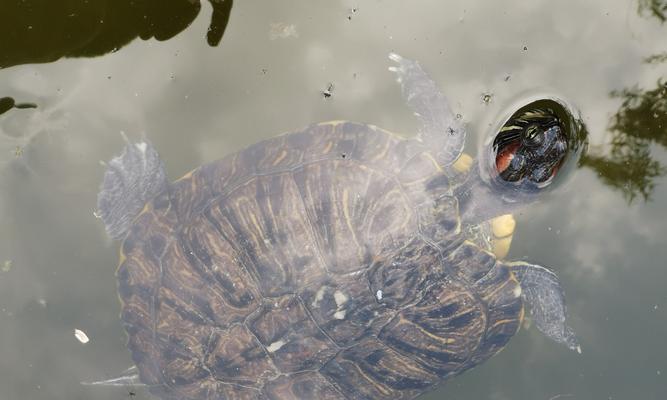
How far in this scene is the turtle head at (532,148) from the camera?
4262 mm

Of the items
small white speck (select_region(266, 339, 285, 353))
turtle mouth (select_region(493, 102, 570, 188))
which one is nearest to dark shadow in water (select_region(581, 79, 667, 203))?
turtle mouth (select_region(493, 102, 570, 188))

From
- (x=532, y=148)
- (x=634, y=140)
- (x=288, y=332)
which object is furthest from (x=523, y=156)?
(x=288, y=332)

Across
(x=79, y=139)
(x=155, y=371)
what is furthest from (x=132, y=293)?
(x=79, y=139)

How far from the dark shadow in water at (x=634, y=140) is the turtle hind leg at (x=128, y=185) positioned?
12.7 feet

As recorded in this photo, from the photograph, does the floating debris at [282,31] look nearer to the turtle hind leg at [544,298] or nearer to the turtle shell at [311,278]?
the turtle shell at [311,278]

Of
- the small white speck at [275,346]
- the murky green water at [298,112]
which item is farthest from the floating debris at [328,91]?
the small white speck at [275,346]

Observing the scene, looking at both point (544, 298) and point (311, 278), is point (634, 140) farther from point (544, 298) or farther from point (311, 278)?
point (311, 278)

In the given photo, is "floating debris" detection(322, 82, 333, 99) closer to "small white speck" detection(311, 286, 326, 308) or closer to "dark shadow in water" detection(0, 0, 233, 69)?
"dark shadow in water" detection(0, 0, 233, 69)

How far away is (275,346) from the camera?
3949 millimetres

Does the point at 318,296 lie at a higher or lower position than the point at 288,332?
higher

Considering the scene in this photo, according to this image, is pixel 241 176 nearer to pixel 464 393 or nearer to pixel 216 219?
pixel 216 219

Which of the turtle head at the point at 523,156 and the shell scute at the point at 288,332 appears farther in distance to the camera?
the turtle head at the point at 523,156

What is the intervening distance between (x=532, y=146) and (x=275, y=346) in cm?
249

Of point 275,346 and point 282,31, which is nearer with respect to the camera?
point 275,346
